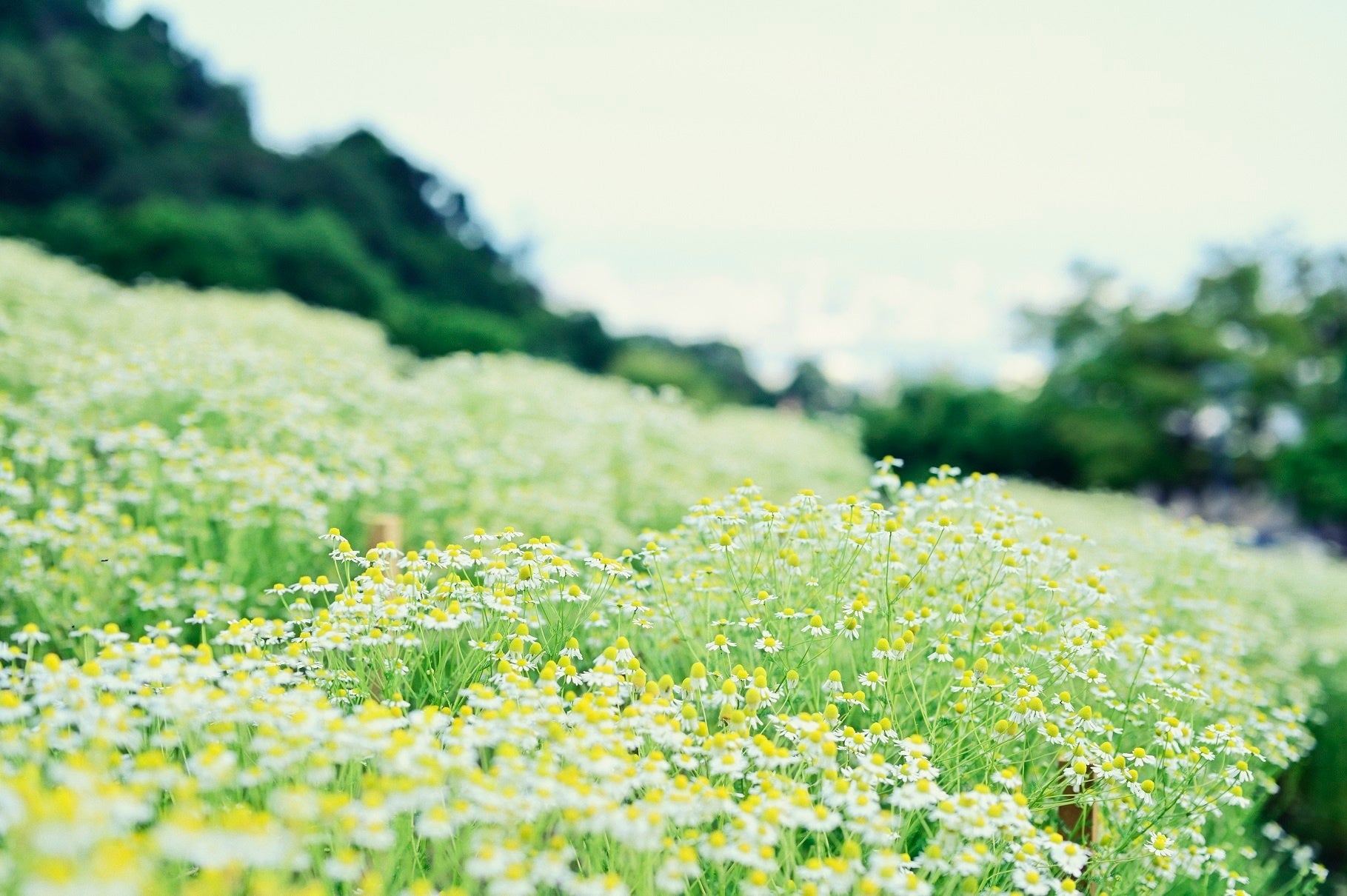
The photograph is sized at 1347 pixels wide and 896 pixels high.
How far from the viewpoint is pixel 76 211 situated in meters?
25.6

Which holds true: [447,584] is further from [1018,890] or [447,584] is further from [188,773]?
[1018,890]

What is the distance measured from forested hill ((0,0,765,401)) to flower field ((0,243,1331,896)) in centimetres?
1254

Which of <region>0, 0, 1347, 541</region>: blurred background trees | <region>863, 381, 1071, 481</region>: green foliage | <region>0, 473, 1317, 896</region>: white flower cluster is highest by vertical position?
<region>0, 0, 1347, 541</region>: blurred background trees

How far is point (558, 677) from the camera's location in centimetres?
287

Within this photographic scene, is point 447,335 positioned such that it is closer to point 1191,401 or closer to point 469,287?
point 469,287

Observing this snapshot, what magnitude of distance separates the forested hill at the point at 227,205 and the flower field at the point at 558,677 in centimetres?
1254

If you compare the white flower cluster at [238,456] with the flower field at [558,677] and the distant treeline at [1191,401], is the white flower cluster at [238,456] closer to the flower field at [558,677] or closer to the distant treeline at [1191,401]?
the flower field at [558,677]

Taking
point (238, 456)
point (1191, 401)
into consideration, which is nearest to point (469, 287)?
point (1191, 401)

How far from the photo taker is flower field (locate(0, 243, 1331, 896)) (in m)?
2.21

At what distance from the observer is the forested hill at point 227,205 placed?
21.6 metres

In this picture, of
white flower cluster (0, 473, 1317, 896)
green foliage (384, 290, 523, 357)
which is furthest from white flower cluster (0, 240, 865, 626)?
green foliage (384, 290, 523, 357)

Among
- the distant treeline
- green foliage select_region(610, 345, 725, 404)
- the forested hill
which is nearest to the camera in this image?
the forested hill

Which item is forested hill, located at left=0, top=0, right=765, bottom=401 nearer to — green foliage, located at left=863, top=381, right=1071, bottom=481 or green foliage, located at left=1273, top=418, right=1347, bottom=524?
green foliage, located at left=863, top=381, right=1071, bottom=481

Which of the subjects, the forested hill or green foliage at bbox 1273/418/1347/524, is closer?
the forested hill
